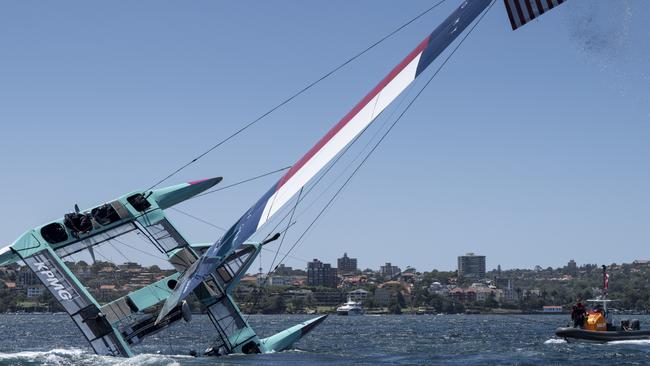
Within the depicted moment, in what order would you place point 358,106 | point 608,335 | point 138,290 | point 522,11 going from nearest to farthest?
point 522,11, point 358,106, point 138,290, point 608,335

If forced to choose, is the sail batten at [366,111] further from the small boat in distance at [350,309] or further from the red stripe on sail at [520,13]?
the small boat in distance at [350,309]

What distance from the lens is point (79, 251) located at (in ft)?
129

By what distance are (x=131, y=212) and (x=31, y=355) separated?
655 centimetres

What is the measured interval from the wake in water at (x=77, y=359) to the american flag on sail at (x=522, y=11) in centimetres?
1684

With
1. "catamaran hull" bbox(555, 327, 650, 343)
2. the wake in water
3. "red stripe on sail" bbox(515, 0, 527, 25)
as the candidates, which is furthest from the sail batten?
"catamaran hull" bbox(555, 327, 650, 343)

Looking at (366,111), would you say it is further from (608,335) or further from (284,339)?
(608,335)

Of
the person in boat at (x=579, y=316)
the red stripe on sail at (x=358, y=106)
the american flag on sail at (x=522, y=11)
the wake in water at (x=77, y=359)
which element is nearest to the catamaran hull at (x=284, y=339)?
the wake in water at (x=77, y=359)

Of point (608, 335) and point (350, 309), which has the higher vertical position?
point (350, 309)

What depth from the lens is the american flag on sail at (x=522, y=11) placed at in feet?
79.2

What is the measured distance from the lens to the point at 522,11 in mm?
24391

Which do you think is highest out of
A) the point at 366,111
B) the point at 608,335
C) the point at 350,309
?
the point at 350,309

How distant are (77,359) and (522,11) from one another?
66.7ft

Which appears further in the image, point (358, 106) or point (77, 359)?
point (77, 359)

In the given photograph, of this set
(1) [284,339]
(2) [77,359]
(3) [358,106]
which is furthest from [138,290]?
(3) [358,106]
